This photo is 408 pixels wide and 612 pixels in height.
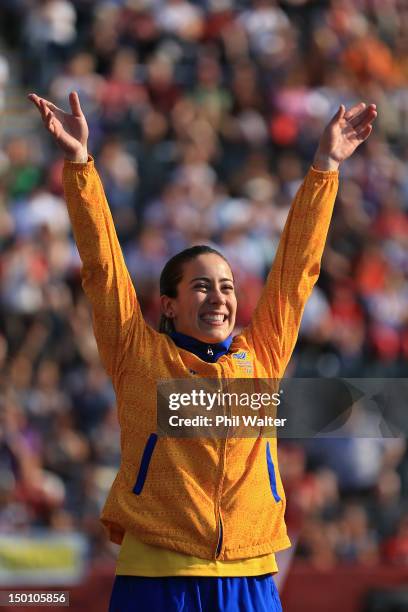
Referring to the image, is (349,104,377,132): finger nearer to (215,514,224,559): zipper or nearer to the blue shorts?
(215,514,224,559): zipper

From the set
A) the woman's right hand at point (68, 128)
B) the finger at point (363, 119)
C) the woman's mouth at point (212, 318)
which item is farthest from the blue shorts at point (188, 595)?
the finger at point (363, 119)

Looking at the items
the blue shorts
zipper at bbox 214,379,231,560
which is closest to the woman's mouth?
zipper at bbox 214,379,231,560

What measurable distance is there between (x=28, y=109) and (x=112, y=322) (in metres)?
6.86

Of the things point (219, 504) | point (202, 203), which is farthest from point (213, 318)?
point (202, 203)

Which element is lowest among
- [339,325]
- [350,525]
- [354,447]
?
[350,525]

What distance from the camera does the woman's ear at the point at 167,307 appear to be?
3.65m

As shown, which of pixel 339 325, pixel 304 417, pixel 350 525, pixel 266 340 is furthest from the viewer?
pixel 339 325

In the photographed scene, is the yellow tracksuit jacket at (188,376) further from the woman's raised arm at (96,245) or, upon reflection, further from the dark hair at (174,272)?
the dark hair at (174,272)

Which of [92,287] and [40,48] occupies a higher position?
[40,48]

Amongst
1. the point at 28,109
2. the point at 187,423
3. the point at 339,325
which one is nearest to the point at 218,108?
the point at 28,109

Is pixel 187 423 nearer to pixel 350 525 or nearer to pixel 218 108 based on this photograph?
pixel 350 525

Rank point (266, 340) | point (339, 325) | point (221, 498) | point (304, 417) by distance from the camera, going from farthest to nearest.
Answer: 1. point (339, 325)
2. point (304, 417)
3. point (266, 340)
4. point (221, 498)

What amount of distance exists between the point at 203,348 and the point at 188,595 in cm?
68

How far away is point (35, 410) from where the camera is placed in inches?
313
